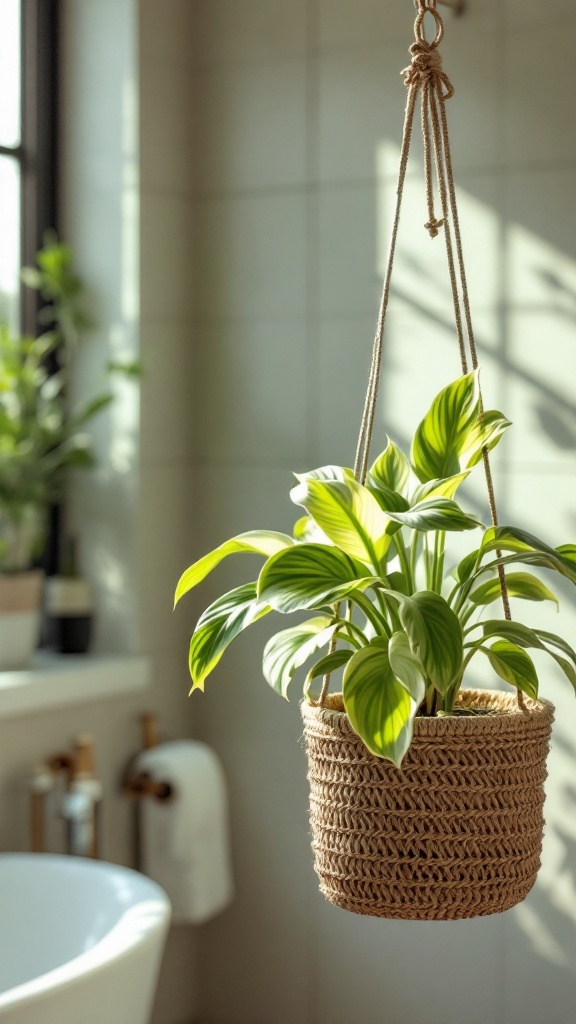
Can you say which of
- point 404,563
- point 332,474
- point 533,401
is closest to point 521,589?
point 404,563

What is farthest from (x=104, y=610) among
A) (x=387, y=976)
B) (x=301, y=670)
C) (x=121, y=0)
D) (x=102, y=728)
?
(x=121, y=0)

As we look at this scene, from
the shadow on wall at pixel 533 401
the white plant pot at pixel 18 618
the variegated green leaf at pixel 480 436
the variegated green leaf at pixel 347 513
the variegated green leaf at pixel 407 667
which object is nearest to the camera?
the variegated green leaf at pixel 407 667

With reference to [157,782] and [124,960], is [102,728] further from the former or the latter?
[124,960]

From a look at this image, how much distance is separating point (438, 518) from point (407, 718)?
8.2 inches

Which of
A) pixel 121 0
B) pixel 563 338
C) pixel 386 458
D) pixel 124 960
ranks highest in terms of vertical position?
pixel 121 0

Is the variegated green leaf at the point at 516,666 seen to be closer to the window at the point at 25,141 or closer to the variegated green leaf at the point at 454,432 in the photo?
the variegated green leaf at the point at 454,432

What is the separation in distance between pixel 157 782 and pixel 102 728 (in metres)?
0.18

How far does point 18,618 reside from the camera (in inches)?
113

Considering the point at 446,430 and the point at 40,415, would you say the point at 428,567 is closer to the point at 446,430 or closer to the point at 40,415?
the point at 446,430

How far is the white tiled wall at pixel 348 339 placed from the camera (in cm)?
274

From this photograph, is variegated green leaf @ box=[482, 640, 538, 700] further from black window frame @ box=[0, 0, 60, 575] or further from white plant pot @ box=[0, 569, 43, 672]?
black window frame @ box=[0, 0, 60, 575]

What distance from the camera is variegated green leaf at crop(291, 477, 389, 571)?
55.1 inches

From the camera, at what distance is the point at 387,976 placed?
2.96 meters

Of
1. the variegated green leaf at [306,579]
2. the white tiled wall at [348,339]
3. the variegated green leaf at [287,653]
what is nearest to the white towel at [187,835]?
the white tiled wall at [348,339]
